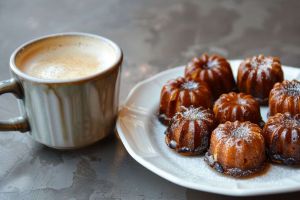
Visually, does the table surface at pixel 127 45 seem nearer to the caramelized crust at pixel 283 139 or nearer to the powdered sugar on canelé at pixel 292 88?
the caramelized crust at pixel 283 139

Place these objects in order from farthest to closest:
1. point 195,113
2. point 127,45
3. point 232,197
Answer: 1. point 127,45
2. point 195,113
3. point 232,197

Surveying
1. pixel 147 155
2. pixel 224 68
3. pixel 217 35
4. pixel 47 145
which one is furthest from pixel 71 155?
pixel 217 35

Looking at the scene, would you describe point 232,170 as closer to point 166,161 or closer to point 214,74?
point 166,161

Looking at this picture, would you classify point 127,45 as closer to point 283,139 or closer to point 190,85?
point 190,85

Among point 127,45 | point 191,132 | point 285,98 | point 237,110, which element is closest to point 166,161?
point 191,132

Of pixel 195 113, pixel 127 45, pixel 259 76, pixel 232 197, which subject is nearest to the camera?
pixel 232 197

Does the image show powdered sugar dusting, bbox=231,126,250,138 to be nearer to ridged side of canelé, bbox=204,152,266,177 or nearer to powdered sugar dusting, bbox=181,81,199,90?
ridged side of canelé, bbox=204,152,266,177

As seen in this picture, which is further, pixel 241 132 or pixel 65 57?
pixel 65 57

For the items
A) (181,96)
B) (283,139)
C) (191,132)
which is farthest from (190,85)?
(283,139)

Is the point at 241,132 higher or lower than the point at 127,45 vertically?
higher
